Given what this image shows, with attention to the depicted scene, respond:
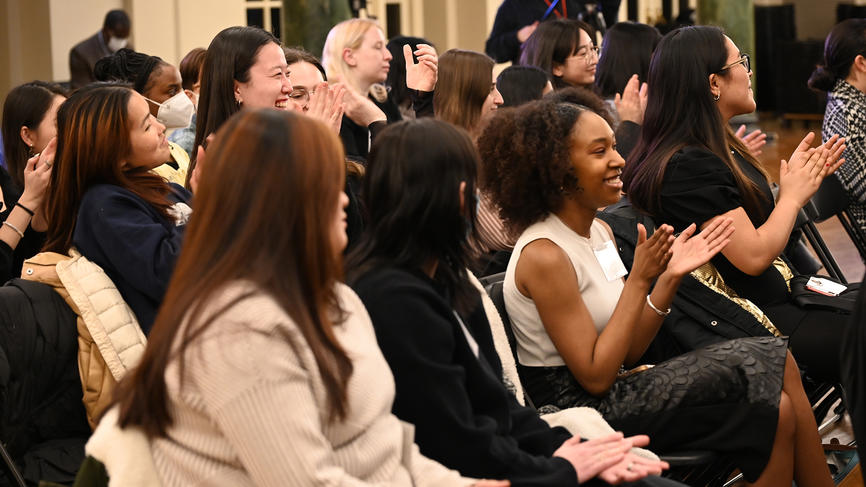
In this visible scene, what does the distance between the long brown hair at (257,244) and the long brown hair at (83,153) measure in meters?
1.13

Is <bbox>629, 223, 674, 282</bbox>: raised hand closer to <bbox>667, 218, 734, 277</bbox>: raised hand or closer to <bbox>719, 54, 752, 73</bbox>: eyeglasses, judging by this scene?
<bbox>667, 218, 734, 277</bbox>: raised hand

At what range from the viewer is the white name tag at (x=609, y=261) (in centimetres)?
281

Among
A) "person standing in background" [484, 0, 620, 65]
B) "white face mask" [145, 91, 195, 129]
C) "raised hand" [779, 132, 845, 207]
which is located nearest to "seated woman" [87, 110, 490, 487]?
"raised hand" [779, 132, 845, 207]

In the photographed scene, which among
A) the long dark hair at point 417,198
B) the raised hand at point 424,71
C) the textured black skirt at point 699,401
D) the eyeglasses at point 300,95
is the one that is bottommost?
the textured black skirt at point 699,401

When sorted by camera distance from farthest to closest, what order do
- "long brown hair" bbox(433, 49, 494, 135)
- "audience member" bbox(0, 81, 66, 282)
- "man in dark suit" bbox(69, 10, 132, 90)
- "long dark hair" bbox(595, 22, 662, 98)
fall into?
1. "man in dark suit" bbox(69, 10, 132, 90)
2. "long dark hair" bbox(595, 22, 662, 98)
3. "long brown hair" bbox(433, 49, 494, 135)
4. "audience member" bbox(0, 81, 66, 282)

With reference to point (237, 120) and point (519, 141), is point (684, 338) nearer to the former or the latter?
point (519, 141)

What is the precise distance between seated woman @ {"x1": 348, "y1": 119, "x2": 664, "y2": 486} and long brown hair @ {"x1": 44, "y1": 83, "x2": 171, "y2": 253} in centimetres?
90

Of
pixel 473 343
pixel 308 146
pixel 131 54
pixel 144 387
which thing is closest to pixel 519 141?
pixel 473 343

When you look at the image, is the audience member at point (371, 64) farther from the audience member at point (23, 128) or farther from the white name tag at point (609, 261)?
the white name tag at point (609, 261)

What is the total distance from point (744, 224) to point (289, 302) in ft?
6.50

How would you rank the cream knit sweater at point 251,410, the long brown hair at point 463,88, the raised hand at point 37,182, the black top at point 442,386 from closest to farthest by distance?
the cream knit sweater at point 251,410 → the black top at point 442,386 → the raised hand at point 37,182 → the long brown hair at point 463,88

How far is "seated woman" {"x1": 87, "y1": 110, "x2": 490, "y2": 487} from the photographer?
1606 mm

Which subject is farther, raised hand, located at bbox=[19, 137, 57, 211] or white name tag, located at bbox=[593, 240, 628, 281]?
raised hand, located at bbox=[19, 137, 57, 211]

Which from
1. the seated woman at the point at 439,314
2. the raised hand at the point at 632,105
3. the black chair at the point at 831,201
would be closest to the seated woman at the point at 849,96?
the black chair at the point at 831,201
